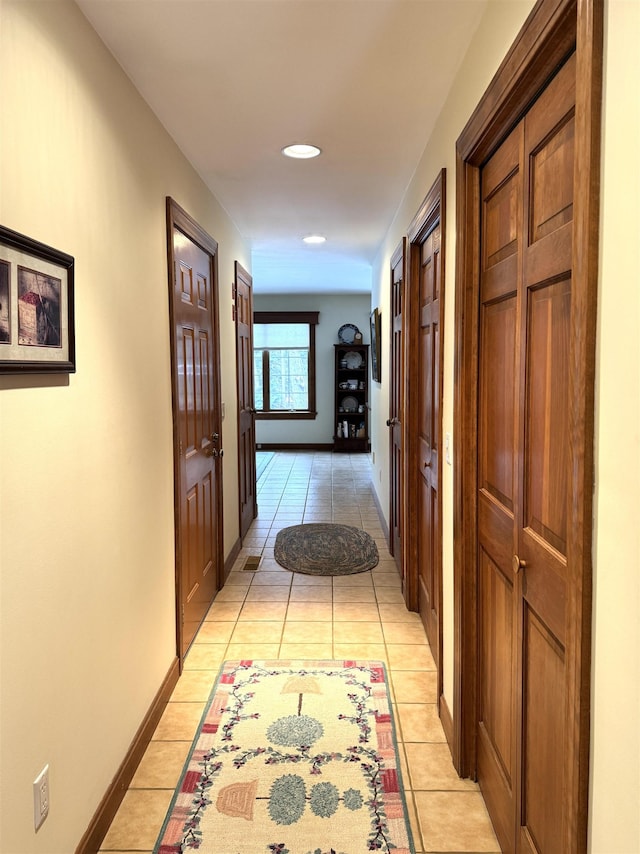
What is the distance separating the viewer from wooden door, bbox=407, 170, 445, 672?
2566mm

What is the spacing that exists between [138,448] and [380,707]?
147 centimetres

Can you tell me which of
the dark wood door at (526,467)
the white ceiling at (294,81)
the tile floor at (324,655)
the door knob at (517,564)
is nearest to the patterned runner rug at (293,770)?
the tile floor at (324,655)

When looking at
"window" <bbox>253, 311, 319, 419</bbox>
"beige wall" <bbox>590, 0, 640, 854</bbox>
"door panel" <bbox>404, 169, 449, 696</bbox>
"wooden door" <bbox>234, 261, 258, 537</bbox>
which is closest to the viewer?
"beige wall" <bbox>590, 0, 640, 854</bbox>

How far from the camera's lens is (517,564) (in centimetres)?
157

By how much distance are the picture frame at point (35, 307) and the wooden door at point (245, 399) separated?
9.83ft

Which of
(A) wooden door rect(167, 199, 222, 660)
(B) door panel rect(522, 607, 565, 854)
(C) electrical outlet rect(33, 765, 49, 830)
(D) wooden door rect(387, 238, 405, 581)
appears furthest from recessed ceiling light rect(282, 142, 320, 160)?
(C) electrical outlet rect(33, 765, 49, 830)

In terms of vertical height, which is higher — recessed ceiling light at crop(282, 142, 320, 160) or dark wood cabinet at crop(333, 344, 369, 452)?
recessed ceiling light at crop(282, 142, 320, 160)

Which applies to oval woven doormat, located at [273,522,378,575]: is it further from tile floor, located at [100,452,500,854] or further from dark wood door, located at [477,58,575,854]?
dark wood door, located at [477,58,575,854]

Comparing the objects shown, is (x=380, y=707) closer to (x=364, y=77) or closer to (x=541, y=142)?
(x=541, y=142)

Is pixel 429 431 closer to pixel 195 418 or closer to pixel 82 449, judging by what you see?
pixel 195 418

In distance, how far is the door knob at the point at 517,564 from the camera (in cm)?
154

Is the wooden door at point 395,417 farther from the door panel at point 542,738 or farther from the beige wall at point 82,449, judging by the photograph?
the door panel at point 542,738

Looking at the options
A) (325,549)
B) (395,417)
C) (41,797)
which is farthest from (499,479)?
(325,549)

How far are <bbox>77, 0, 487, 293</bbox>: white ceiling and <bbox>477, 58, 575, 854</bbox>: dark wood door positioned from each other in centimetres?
52
